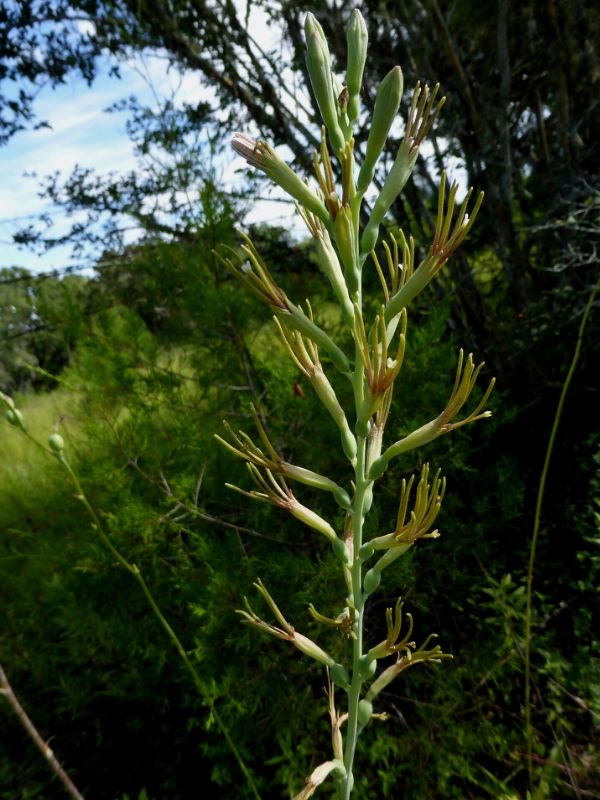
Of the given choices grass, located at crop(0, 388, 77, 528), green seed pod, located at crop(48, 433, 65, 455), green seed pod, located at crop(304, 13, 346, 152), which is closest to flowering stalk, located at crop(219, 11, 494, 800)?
green seed pod, located at crop(304, 13, 346, 152)

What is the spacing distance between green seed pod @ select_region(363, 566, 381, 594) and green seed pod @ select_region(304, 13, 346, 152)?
0.58 meters

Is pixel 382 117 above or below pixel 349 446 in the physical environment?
above

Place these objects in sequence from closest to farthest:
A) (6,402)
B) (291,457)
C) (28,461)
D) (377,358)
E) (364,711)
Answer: (377,358) < (364,711) < (6,402) < (291,457) < (28,461)

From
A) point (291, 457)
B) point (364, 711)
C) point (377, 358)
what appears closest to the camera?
point (377, 358)

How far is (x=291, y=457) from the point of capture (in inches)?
83.7

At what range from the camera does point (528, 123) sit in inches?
130

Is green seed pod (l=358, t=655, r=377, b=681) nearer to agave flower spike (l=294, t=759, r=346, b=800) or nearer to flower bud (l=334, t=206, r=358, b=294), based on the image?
agave flower spike (l=294, t=759, r=346, b=800)

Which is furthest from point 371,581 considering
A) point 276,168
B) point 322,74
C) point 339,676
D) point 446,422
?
point 322,74

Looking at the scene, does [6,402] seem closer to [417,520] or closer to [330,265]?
[330,265]

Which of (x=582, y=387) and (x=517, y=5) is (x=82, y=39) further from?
(x=582, y=387)

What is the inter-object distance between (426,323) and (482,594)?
120 centimetres

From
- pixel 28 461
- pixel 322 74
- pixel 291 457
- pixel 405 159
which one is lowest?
pixel 28 461

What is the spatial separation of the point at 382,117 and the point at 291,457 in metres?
1.51

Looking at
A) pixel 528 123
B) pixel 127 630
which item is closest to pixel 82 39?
pixel 528 123
